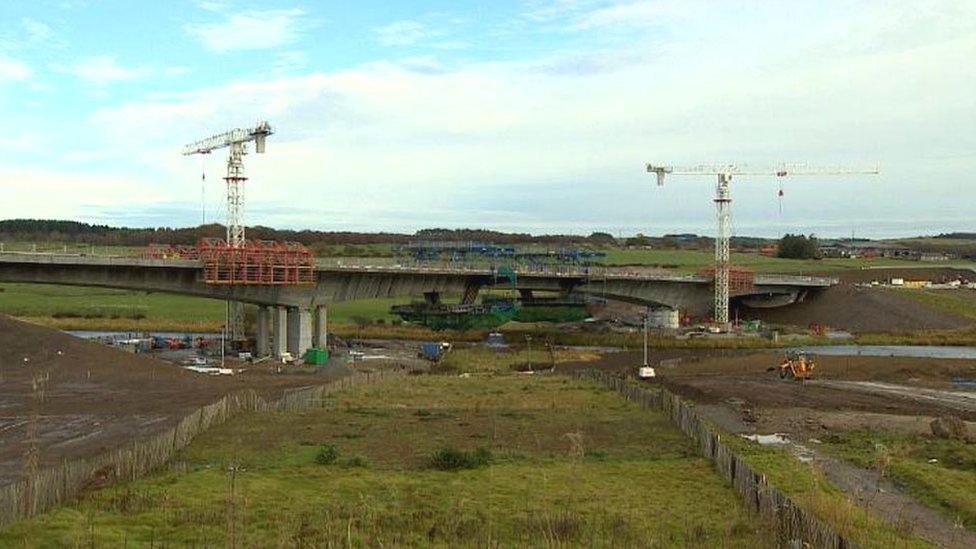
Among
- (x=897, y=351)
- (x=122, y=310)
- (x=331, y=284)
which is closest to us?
(x=331, y=284)

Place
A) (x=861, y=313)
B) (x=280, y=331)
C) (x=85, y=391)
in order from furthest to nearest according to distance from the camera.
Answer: (x=861, y=313), (x=280, y=331), (x=85, y=391)

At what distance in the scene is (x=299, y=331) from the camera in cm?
8750

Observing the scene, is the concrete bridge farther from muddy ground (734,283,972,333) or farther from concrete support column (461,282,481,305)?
muddy ground (734,283,972,333)

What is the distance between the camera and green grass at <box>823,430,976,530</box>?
97.3 feet

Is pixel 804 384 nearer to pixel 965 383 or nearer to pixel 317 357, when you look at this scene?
pixel 965 383

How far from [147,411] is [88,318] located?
244 feet

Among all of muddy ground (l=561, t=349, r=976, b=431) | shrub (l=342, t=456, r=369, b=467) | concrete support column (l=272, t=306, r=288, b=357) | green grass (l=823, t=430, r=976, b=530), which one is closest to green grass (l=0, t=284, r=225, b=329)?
concrete support column (l=272, t=306, r=288, b=357)

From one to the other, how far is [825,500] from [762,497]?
414 centimetres

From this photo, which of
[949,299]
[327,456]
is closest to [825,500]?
[327,456]

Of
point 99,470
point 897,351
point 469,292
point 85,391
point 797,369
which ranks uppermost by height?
point 469,292

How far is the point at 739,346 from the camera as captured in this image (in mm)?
100375

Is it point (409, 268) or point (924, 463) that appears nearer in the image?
point (924, 463)

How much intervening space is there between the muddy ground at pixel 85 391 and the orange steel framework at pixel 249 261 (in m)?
8.59

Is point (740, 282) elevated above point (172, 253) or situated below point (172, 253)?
below
